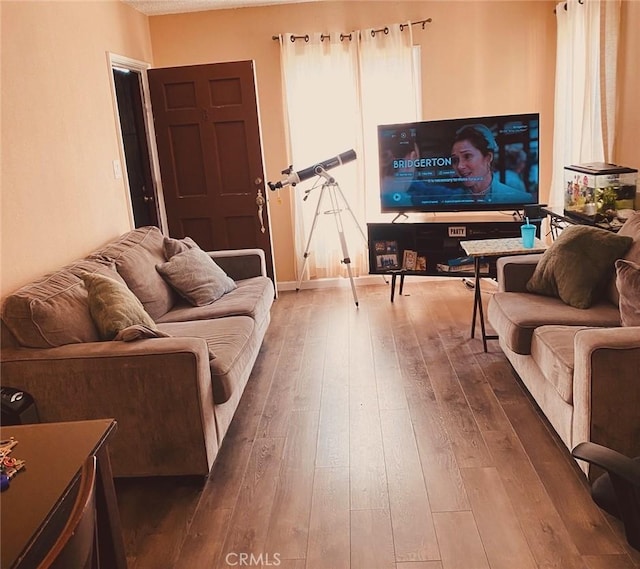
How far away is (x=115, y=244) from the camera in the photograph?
365cm

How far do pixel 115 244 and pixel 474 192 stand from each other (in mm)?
2695

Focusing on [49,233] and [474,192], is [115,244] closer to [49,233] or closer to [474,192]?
[49,233]

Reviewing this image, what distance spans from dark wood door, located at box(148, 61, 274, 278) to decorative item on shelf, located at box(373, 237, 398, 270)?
922 mm

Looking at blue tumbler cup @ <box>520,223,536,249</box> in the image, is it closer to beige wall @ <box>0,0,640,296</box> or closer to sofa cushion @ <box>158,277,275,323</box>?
beige wall @ <box>0,0,640,296</box>

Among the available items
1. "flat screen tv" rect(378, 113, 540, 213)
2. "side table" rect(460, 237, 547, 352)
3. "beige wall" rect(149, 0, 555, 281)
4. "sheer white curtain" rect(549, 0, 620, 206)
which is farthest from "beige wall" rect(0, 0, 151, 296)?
"sheer white curtain" rect(549, 0, 620, 206)

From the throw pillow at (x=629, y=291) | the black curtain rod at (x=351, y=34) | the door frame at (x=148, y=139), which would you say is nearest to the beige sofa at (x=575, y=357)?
the throw pillow at (x=629, y=291)

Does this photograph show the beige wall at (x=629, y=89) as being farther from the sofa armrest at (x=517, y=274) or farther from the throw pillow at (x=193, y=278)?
the throw pillow at (x=193, y=278)

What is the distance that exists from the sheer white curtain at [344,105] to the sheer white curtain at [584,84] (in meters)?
1.20

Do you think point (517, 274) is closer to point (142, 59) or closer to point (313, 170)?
point (313, 170)

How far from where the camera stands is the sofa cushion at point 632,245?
2.90 meters

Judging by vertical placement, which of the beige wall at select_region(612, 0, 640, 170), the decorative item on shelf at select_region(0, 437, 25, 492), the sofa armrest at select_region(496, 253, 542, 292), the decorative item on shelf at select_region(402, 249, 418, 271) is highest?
the beige wall at select_region(612, 0, 640, 170)

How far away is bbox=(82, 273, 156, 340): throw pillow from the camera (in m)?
2.64

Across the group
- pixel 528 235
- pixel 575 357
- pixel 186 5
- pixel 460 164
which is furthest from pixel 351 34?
pixel 575 357
